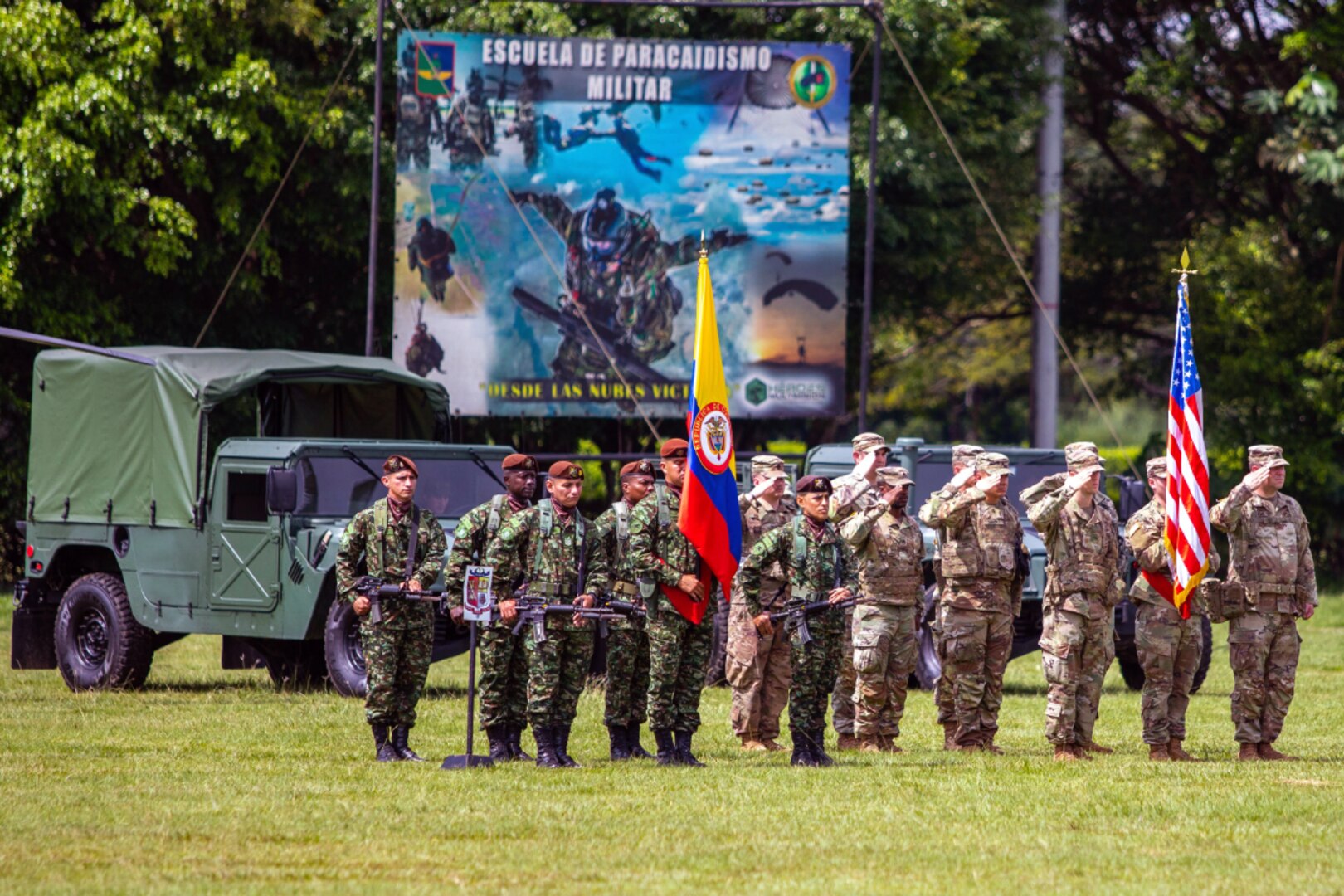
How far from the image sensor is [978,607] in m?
12.1

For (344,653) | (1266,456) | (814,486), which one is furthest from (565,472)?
(1266,456)

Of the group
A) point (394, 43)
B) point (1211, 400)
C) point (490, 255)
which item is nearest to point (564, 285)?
point (490, 255)

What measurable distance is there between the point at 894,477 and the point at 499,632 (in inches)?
109

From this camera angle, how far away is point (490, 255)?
21.4 metres

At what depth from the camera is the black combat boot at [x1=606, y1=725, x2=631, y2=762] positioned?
37.2 ft

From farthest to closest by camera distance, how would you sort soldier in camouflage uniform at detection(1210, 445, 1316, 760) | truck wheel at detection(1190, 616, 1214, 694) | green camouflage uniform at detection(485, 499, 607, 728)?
1. truck wheel at detection(1190, 616, 1214, 694)
2. soldier in camouflage uniform at detection(1210, 445, 1316, 760)
3. green camouflage uniform at detection(485, 499, 607, 728)

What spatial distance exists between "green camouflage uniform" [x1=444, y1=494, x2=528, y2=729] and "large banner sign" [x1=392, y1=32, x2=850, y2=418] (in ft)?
33.4

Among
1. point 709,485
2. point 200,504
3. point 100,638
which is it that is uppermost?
point 709,485

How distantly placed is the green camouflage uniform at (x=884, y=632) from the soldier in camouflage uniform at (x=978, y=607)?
0.82 feet

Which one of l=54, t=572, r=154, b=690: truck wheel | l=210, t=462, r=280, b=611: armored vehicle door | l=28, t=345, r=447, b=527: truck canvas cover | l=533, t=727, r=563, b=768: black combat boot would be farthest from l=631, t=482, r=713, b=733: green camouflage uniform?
l=54, t=572, r=154, b=690: truck wheel

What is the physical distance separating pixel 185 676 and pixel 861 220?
1271 cm

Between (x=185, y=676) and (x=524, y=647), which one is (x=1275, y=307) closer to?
(x=185, y=676)

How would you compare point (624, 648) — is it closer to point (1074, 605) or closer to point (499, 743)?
point (499, 743)

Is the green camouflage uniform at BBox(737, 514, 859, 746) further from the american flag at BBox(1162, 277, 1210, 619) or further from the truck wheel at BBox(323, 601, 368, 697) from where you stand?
the truck wheel at BBox(323, 601, 368, 697)
